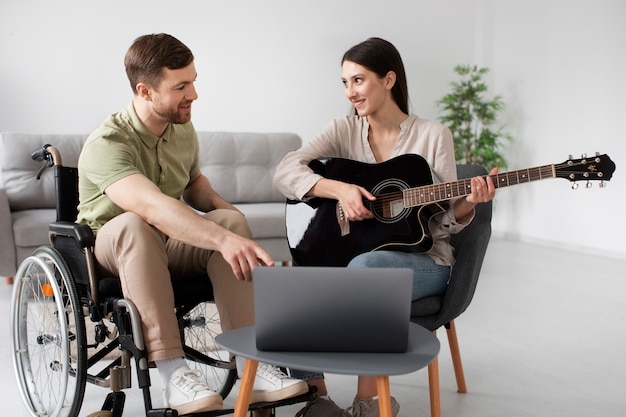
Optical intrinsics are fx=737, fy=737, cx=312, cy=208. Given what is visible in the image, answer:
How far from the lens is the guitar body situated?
77.6 inches

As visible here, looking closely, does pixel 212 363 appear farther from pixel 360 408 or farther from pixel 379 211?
pixel 379 211

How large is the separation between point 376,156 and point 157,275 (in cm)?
76

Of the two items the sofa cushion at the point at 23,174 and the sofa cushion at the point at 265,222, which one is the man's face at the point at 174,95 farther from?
the sofa cushion at the point at 23,174

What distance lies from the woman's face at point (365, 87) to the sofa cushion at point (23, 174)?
8.00 feet

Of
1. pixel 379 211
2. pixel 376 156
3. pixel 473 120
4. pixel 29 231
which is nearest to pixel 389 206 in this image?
pixel 379 211

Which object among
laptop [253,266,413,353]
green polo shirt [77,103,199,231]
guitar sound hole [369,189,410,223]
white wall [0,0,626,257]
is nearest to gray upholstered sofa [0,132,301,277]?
white wall [0,0,626,257]

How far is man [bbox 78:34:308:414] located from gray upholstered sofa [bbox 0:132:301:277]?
6.22ft

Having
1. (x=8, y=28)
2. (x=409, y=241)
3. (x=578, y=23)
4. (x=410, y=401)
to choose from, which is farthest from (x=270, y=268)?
(x=578, y=23)

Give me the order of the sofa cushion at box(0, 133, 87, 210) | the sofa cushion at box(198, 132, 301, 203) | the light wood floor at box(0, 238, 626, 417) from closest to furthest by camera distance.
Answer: the light wood floor at box(0, 238, 626, 417), the sofa cushion at box(0, 133, 87, 210), the sofa cushion at box(198, 132, 301, 203)

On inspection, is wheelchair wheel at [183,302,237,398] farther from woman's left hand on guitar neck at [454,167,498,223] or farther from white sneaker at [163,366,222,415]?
woman's left hand on guitar neck at [454,167,498,223]

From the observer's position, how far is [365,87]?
2.09 meters

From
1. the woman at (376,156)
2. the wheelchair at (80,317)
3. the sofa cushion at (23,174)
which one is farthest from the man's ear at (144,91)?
the sofa cushion at (23,174)

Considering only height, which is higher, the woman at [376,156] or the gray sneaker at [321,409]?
the woman at [376,156]

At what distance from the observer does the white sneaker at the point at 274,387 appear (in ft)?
5.47
